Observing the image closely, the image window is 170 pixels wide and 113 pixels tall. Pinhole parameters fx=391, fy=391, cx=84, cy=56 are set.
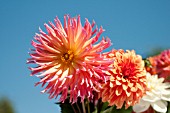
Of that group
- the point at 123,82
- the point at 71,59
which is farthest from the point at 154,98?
the point at 71,59

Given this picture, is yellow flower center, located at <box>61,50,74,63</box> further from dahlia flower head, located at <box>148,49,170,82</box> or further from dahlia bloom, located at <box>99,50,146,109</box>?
dahlia flower head, located at <box>148,49,170,82</box>

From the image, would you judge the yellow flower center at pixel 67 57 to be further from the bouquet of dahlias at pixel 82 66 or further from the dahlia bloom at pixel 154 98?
the dahlia bloom at pixel 154 98

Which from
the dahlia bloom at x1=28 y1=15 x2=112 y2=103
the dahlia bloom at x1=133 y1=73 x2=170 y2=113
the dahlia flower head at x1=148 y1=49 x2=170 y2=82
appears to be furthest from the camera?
the dahlia flower head at x1=148 y1=49 x2=170 y2=82

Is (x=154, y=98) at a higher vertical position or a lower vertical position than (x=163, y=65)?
lower

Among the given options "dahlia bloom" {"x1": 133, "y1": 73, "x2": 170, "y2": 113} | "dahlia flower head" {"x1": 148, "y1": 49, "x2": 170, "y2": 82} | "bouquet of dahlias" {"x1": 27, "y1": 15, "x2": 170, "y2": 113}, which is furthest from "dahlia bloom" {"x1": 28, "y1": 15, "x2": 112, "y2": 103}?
"dahlia flower head" {"x1": 148, "y1": 49, "x2": 170, "y2": 82}

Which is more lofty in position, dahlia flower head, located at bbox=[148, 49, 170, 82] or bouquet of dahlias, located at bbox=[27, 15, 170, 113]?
dahlia flower head, located at bbox=[148, 49, 170, 82]

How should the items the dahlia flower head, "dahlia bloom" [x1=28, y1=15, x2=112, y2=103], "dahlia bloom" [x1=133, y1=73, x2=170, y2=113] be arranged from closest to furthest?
"dahlia bloom" [x1=28, y1=15, x2=112, y2=103] < "dahlia bloom" [x1=133, y1=73, x2=170, y2=113] < the dahlia flower head

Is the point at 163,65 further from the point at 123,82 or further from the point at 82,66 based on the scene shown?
the point at 82,66
